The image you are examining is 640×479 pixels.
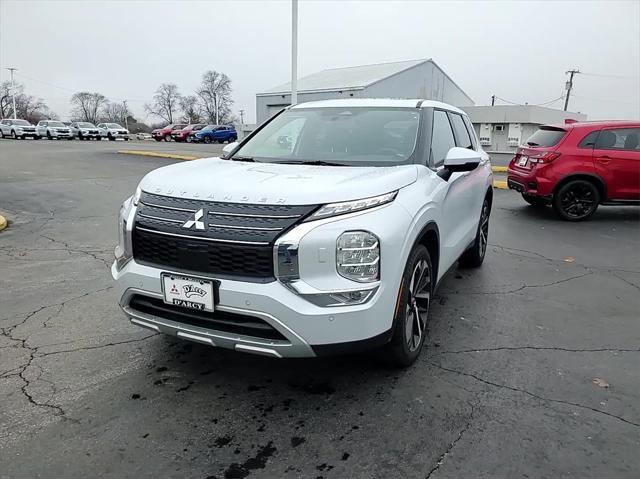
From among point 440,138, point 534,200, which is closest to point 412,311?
point 440,138

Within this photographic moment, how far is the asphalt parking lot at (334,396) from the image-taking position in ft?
7.96

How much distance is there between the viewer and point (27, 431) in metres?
2.63

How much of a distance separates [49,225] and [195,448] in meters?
6.86

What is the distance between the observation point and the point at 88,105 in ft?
314

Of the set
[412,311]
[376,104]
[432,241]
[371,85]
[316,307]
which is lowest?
[412,311]

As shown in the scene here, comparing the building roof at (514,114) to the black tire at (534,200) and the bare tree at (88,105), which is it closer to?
the black tire at (534,200)

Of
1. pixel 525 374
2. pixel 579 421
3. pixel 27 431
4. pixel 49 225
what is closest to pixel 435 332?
pixel 525 374

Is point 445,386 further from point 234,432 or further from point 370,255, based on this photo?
point 234,432

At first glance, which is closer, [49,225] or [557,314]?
[557,314]

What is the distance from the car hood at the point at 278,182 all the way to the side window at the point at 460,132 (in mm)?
1710

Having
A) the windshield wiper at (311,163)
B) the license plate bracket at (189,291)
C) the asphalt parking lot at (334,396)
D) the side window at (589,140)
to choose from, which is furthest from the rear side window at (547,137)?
the license plate bracket at (189,291)

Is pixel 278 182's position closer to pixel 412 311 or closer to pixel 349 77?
pixel 412 311

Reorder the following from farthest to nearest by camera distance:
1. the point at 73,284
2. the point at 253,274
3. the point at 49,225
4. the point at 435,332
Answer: the point at 49,225, the point at 73,284, the point at 435,332, the point at 253,274

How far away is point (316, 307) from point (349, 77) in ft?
135
